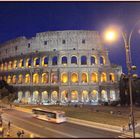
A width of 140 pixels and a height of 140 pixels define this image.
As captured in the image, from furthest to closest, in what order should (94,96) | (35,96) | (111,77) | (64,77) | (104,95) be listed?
(111,77) < (64,77) < (35,96) < (104,95) < (94,96)

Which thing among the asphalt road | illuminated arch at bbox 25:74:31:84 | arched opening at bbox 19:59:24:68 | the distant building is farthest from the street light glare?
arched opening at bbox 19:59:24:68

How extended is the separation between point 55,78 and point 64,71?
2.01 metres

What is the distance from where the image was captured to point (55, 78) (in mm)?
36594

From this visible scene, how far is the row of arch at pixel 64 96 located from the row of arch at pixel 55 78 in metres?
1.94

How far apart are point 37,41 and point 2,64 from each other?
346 inches

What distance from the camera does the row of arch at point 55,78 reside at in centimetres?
3622

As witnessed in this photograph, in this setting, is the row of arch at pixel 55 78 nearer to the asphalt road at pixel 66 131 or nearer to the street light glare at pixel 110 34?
the asphalt road at pixel 66 131

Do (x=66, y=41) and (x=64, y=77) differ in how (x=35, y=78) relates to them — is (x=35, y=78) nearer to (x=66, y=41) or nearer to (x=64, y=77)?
(x=64, y=77)

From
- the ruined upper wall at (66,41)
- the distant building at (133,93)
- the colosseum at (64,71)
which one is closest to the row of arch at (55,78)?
the colosseum at (64,71)

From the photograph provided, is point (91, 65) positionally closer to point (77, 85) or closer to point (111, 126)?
point (77, 85)

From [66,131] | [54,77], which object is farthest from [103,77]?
[66,131]

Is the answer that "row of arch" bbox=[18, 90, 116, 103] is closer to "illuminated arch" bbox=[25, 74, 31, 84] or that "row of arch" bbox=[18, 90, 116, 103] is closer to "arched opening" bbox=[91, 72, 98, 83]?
"arched opening" bbox=[91, 72, 98, 83]

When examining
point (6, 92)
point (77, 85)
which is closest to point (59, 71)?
point (77, 85)

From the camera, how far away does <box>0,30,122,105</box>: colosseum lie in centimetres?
3522
